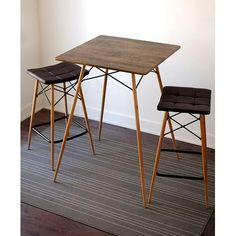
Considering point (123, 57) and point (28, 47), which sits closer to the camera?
point (123, 57)

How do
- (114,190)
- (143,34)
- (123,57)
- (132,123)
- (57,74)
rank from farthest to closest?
1. (132,123)
2. (143,34)
3. (57,74)
4. (114,190)
5. (123,57)

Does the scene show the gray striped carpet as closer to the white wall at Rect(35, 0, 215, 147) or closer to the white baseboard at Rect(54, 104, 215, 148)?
the white baseboard at Rect(54, 104, 215, 148)

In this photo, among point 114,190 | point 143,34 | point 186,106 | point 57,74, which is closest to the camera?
point 186,106

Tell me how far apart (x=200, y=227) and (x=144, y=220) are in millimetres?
323

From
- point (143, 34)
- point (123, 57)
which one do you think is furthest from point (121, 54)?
point (143, 34)

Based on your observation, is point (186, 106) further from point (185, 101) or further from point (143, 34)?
point (143, 34)

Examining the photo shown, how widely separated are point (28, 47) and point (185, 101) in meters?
1.74

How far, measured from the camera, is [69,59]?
269cm

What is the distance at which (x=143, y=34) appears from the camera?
3459 mm

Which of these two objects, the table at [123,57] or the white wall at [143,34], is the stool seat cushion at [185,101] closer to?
the table at [123,57]

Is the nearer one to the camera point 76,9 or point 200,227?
point 200,227

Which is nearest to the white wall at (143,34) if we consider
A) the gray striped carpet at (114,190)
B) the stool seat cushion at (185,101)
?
the gray striped carpet at (114,190)
